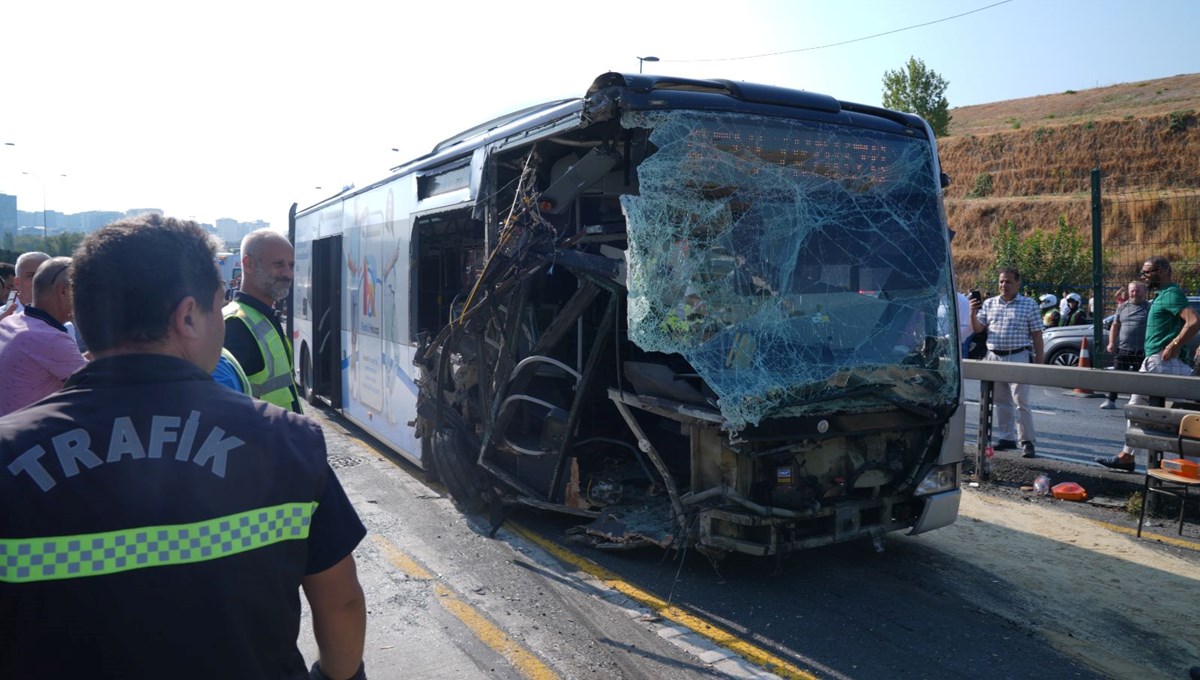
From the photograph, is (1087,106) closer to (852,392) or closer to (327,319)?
(327,319)

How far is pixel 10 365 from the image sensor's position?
13.2 ft

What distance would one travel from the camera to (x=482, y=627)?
15.3 ft

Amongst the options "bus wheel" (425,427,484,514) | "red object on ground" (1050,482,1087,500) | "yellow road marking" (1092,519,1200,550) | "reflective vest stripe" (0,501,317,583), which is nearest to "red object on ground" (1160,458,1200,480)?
"yellow road marking" (1092,519,1200,550)

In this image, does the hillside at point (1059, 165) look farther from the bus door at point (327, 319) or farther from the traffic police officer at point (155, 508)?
the traffic police officer at point (155, 508)

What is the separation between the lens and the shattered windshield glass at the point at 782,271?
4.76 meters

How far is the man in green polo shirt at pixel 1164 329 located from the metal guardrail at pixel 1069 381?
2.08 feet

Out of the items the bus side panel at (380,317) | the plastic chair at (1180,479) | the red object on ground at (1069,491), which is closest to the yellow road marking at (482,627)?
the bus side panel at (380,317)

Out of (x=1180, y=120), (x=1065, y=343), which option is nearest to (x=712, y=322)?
(x=1065, y=343)

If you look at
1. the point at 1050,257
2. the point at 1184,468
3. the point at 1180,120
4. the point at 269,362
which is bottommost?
the point at 1184,468

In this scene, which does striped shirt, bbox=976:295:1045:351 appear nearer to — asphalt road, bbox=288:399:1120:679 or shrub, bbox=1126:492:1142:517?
shrub, bbox=1126:492:1142:517

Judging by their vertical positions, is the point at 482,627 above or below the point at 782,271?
below

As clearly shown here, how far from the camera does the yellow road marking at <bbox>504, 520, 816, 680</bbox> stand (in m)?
4.14

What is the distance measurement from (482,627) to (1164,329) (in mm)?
7106

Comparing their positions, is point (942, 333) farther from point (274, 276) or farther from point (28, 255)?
point (28, 255)
